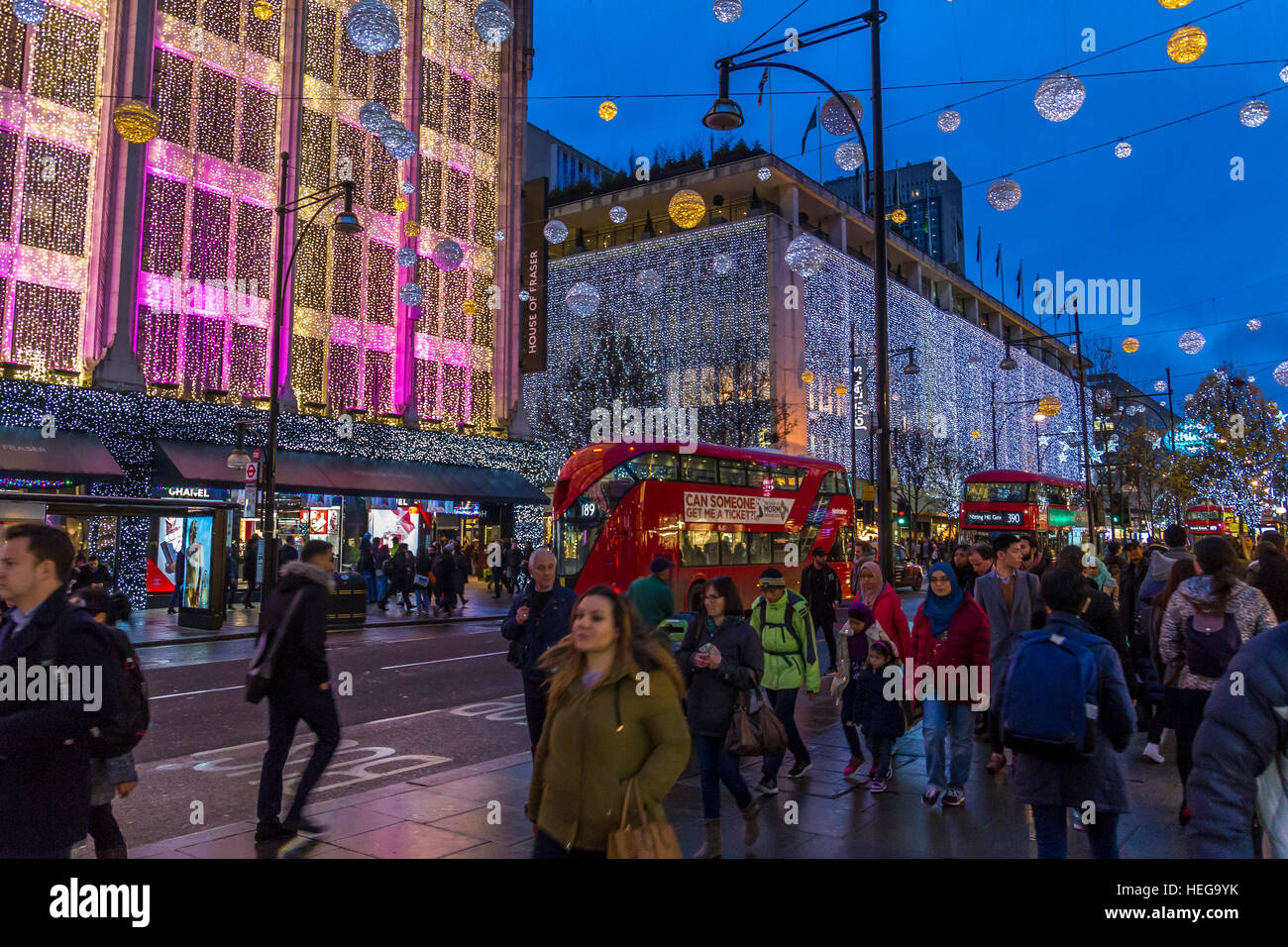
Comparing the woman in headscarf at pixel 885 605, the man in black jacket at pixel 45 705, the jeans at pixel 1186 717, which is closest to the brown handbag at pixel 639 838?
the man in black jacket at pixel 45 705

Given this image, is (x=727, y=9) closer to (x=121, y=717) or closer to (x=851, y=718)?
(x=851, y=718)

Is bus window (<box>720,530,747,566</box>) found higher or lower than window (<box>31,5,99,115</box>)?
lower

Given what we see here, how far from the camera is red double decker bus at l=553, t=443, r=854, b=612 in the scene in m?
18.2

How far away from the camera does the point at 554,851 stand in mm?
3215

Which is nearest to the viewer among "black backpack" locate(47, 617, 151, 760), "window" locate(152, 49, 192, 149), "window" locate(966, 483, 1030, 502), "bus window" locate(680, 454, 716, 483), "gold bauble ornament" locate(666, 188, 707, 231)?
"black backpack" locate(47, 617, 151, 760)

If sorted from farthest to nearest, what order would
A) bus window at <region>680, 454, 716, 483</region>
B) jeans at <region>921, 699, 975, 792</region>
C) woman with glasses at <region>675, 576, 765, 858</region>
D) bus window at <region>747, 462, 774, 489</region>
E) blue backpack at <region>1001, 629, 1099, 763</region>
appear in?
bus window at <region>747, 462, 774, 489</region> < bus window at <region>680, 454, 716, 483</region> < jeans at <region>921, 699, 975, 792</region> < woman with glasses at <region>675, 576, 765, 858</region> < blue backpack at <region>1001, 629, 1099, 763</region>

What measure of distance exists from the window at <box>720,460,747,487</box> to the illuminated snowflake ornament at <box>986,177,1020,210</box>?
816 centimetres

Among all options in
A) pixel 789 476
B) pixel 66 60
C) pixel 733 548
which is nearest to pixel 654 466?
pixel 733 548

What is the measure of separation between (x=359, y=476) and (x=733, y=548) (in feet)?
40.0

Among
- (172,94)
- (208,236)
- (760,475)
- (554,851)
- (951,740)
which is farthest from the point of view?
(208,236)

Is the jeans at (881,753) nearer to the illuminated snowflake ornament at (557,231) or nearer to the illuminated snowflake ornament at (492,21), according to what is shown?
the illuminated snowflake ornament at (492,21)

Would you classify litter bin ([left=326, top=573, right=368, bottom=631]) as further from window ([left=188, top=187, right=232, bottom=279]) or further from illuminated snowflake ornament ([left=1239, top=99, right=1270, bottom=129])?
illuminated snowflake ornament ([left=1239, top=99, right=1270, bottom=129])

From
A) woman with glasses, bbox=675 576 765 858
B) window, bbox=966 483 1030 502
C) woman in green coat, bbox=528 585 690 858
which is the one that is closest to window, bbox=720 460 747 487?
A: woman with glasses, bbox=675 576 765 858
